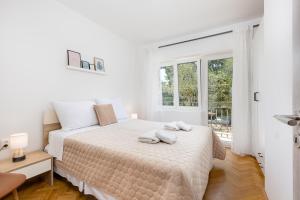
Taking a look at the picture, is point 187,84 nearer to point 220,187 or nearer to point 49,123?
point 220,187

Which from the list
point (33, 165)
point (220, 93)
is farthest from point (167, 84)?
point (33, 165)

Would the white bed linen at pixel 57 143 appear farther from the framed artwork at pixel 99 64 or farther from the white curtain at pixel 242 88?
the white curtain at pixel 242 88

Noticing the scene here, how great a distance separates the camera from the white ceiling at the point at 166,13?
2.35 m

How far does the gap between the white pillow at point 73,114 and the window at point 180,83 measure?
2.04m

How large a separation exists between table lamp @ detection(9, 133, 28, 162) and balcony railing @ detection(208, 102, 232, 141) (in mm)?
3250

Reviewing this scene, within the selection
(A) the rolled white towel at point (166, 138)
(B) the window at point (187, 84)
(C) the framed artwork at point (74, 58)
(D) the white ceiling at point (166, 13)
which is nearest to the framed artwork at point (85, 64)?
(C) the framed artwork at point (74, 58)

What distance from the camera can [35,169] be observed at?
174 cm

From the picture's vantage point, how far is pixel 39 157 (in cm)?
185

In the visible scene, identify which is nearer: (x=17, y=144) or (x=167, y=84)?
(x=17, y=144)

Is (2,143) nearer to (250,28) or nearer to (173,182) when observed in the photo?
(173,182)

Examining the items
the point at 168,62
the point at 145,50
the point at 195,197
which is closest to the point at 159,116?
the point at 168,62

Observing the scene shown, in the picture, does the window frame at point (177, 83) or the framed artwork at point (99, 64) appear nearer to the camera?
the framed artwork at point (99, 64)

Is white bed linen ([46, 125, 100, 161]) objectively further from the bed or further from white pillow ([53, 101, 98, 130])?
white pillow ([53, 101, 98, 130])

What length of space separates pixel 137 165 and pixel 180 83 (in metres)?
2.78
